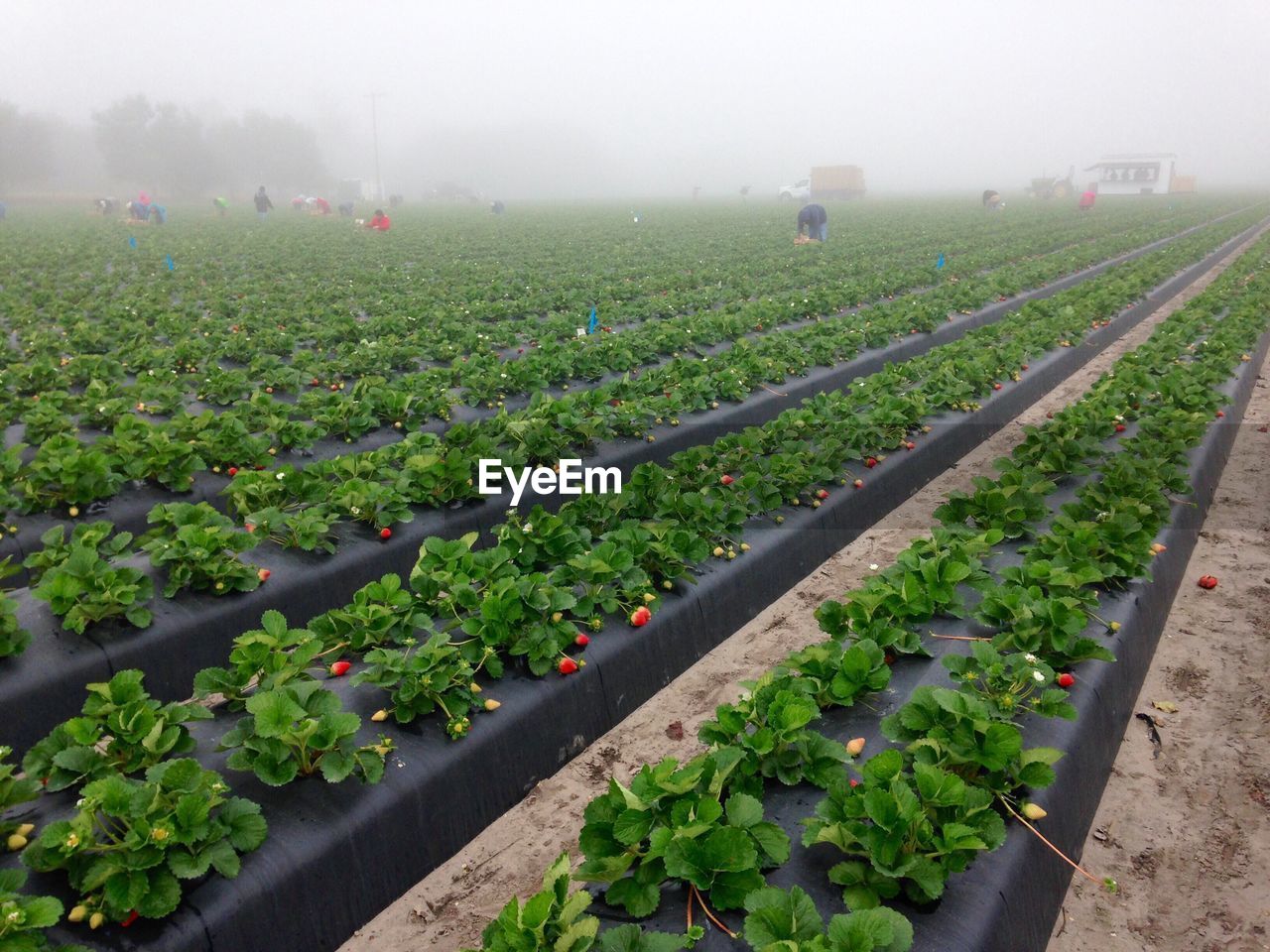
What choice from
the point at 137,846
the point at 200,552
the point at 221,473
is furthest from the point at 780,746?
the point at 221,473

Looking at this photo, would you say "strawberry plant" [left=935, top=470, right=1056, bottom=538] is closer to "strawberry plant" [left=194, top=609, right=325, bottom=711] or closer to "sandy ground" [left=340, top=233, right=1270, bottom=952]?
"sandy ground" [left=340, top=233, right=1270, bottom=952]

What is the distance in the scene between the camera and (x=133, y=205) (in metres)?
41.4

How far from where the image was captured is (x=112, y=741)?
3.25 m

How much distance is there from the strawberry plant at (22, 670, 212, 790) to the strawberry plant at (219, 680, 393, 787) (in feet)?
0.73

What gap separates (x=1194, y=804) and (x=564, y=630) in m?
3.09

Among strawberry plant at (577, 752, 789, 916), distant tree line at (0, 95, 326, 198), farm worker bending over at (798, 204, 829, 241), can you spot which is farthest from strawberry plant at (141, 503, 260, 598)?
distant tree line at (0, 95, 326, 198)

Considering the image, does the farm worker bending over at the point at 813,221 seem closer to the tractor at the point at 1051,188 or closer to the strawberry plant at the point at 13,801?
the strawberry plant at the point at 13,801

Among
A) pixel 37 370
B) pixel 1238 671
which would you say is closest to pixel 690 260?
pixel 37 370

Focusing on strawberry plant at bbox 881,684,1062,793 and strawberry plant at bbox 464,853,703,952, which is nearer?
strawberry plant at bbox 464,853,703,952

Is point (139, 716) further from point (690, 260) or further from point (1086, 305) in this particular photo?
point (690, 260)

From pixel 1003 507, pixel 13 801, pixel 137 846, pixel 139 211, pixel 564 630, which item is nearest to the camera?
pixel 137 846

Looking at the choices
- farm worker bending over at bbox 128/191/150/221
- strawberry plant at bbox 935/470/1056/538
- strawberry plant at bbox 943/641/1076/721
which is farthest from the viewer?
farm worker bending over at bbox 128/191/150/221

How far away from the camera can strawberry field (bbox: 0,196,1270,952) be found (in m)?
2.83

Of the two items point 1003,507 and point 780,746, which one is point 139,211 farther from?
point 780,746
